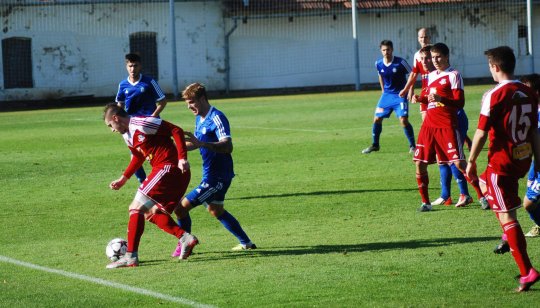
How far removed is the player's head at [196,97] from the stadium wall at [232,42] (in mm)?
32690

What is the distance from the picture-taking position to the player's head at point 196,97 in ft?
31.9

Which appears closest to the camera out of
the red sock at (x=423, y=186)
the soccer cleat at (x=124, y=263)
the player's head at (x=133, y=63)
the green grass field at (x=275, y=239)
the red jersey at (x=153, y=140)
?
the green grass field at (x=275, y=239)

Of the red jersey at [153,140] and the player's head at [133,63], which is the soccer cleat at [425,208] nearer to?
the red jersey at [153,140]

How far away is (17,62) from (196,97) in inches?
1325

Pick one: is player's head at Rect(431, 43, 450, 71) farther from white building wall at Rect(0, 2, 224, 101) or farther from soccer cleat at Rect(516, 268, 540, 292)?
white building wall at Rect(0, 2, 224, 101)

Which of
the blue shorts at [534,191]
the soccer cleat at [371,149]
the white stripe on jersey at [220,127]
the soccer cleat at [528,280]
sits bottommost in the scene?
the soccer cleat at [371,149]

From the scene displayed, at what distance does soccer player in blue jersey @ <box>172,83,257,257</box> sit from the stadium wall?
107 ft

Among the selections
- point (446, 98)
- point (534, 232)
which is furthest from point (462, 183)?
point (534, 232)

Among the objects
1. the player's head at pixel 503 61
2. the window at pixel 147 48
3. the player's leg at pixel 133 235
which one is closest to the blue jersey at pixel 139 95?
the player's leg at pixel 133 235

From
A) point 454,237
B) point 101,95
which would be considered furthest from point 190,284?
point 101,95

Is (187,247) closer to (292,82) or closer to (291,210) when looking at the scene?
(291,210)

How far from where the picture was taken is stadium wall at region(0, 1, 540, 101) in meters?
41.5

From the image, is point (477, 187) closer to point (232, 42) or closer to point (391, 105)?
point (391, 105)

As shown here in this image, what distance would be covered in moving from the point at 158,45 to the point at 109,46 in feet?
7.23
